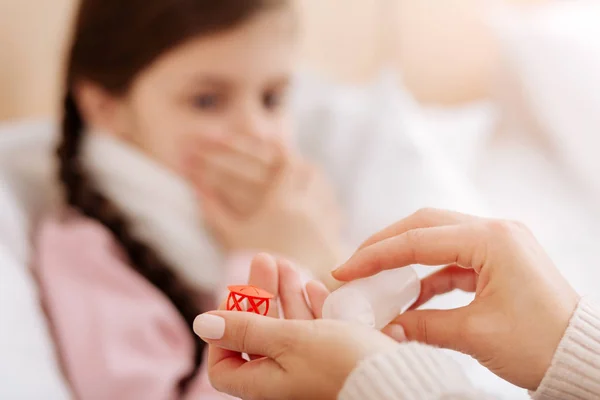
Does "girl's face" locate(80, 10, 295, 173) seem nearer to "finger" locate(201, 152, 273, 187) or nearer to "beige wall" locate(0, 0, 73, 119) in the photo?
"finger" locate(201, 152, 273, 187)

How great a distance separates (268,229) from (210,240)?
84mm

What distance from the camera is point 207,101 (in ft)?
2.66

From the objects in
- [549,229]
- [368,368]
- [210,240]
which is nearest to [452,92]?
[549,229]

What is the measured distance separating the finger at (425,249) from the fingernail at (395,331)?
5 cm

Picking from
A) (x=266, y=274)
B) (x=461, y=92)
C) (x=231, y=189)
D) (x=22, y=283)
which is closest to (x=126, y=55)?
(x=231, y=189)

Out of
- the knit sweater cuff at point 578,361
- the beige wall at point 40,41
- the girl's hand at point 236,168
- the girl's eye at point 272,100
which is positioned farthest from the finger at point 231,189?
the knit sweater cuff at point 578,361

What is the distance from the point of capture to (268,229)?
32.3 inches

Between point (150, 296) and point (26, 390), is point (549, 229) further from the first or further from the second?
point (26, 390)

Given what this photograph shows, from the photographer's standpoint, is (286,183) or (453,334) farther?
(286,183)

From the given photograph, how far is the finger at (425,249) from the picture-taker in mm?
427

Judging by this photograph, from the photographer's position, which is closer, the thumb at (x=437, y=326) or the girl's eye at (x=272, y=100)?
the thumb at (x=437, y=326)

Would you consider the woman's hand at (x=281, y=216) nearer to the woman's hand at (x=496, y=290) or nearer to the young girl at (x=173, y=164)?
the young girl at (x=173, y=164)

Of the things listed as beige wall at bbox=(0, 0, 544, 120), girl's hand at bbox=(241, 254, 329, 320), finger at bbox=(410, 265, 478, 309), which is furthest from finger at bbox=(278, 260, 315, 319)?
beige wall at bbox=(0, 0, 544, 120)

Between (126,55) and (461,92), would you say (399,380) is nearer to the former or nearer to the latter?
(126,55)
